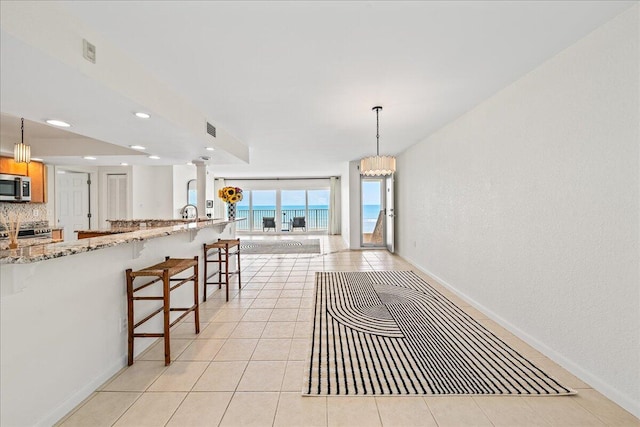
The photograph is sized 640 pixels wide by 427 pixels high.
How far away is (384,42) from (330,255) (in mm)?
5557

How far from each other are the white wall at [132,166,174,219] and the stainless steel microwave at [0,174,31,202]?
7.62ft

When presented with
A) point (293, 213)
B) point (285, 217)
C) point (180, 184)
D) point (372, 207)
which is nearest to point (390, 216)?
point (372, 207)

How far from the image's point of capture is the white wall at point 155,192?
7148mm

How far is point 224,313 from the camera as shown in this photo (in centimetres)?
339

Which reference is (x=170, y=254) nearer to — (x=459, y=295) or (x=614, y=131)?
(x=459, y=295)

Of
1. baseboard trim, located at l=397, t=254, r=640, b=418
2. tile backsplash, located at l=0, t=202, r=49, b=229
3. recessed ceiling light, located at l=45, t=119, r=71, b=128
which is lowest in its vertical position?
baseboard trim, located at l=397, t=254, r=640, b=418

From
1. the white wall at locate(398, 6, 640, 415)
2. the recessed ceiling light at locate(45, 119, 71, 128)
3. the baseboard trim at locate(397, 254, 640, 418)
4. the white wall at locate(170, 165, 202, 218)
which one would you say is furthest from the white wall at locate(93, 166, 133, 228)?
the baseboard trim at locate(397, 254, 640, 418)

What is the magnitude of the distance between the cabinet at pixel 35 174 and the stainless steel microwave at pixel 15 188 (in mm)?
158

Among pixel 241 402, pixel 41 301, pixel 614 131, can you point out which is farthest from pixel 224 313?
pixel 614 131

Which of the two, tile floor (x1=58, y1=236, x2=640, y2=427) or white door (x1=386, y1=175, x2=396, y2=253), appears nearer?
tile floor (x1=58, y1=236, x2=640, y2=427)

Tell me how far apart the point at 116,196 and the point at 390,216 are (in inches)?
250

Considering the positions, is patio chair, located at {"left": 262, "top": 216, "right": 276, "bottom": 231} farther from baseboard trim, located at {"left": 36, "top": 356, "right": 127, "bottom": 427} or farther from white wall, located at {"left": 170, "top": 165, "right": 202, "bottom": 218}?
baseboard trim, located at {"left": 36, "top": 356, "right": 127, "bottom": 427}

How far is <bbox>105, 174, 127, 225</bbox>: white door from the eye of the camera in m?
6.89

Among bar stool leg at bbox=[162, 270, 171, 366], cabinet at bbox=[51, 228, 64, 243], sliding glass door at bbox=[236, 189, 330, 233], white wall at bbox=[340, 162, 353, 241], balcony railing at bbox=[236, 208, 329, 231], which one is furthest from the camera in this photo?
balcony railing at bbox=[236, 208, 329, 231]
